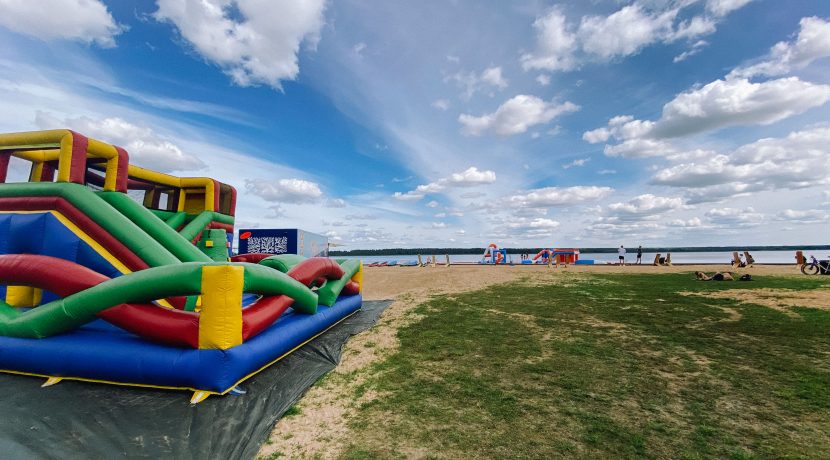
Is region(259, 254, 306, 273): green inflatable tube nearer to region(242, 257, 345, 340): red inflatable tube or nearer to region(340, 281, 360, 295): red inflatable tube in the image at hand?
region(242, 257, 345, 340): red inflatable tube

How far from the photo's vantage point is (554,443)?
8.87 ft

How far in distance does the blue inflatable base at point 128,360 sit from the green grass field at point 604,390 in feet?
4.67

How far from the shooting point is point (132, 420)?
3.00 metres

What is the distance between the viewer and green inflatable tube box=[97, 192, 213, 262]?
5.27 m

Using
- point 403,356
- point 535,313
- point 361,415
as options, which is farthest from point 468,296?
point 361,415

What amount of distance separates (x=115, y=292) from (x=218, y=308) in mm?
1209

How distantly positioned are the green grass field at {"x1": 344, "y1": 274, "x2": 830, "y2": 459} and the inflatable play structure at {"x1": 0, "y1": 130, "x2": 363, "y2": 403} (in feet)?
5.31

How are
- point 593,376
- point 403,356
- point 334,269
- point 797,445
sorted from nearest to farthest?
→ 1. point 797,445
2. point 593,376
3. point 403,356
4. point 334,269

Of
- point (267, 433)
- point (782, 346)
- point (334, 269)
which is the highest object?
point (334, 269)

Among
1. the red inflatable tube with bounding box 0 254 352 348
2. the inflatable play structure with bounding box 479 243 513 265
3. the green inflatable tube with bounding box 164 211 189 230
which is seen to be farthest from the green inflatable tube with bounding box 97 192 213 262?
the inflatable play structure with bounding box 479 243 513 265

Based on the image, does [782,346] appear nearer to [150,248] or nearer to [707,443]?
[707,443]

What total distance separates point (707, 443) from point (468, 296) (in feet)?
27.5

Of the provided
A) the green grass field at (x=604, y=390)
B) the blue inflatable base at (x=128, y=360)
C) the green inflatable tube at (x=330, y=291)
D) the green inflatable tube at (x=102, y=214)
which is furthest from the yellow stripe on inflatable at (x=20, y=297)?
the green grass field at (x=604, y=390)

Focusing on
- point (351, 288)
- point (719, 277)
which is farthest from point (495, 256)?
point (351, 288)
